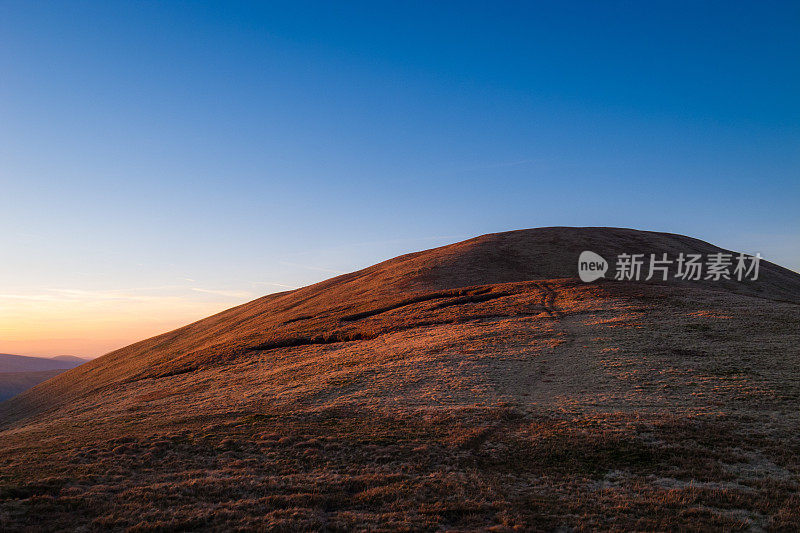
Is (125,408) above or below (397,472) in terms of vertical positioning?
below

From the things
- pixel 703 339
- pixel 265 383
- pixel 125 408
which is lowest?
pixel 125 408

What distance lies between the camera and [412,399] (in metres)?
27.3

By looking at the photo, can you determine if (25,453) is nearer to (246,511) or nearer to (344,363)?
(246,511)

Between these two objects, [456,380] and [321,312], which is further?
[321,312]

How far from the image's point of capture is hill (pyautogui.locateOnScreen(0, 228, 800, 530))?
13.7 metres

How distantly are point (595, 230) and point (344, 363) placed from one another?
92979mm

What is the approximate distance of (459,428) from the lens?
70.6 ft

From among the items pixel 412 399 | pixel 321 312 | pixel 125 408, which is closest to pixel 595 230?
pixel 321 312

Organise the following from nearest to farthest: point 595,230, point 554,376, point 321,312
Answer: point 554,376
point 321,312
point 595,230

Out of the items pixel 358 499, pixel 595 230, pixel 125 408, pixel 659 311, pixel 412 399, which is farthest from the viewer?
pixel 595 230

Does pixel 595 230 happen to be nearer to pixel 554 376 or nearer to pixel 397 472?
pixel 554 376

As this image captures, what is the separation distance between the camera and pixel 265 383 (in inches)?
1411

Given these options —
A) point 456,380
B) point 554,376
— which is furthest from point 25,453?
point 554,376

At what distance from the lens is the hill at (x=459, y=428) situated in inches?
540
